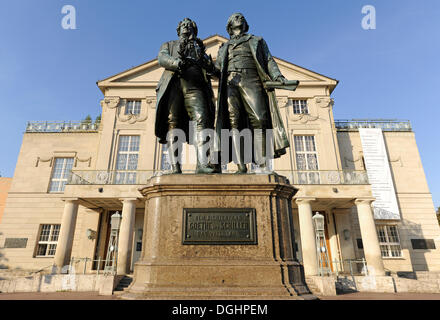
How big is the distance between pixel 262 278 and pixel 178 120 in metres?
2.58

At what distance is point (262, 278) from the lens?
3080 millimetres

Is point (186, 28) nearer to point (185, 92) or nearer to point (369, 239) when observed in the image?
point (185, 92)

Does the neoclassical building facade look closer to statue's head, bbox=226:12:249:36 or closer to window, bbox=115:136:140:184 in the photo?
window, bbox=115:136:140:184

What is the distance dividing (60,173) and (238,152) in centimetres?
2016

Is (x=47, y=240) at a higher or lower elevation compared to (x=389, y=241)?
higher

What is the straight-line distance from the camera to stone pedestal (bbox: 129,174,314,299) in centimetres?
302

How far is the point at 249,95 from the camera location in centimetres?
427

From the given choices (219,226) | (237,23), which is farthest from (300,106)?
(219,226)

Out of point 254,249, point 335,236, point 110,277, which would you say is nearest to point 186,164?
point 110,277

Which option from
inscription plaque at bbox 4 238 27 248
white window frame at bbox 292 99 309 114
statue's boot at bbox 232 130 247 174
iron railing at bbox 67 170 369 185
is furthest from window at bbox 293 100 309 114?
inscription plaque at bbox 4 238 27 248

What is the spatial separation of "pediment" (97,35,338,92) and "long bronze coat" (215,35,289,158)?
59.1 feet

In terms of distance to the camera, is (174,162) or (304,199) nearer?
(174,162)
